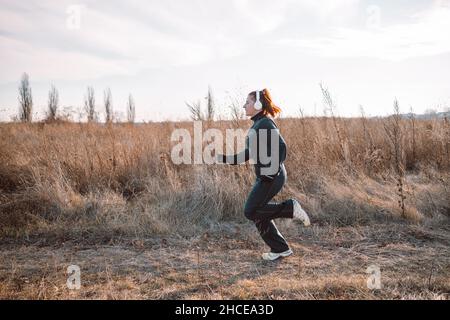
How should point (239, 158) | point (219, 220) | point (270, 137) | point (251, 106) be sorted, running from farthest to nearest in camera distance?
point (219, 220) → point (251, 106) → point (270, 137) → point (239, 158)

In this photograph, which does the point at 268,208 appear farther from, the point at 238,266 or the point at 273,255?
the point at 238,266

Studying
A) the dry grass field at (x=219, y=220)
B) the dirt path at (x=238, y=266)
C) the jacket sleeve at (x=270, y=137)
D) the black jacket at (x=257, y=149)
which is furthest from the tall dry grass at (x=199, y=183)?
the jacket sleeve at (x=270, y=137)

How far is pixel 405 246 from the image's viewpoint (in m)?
4.34

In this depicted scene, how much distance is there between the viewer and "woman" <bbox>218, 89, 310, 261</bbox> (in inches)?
144

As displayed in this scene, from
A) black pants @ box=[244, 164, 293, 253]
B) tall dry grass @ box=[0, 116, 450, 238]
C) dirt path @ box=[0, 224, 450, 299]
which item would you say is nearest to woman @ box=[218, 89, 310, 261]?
black pants @ box=[244, 164, 293, 253]

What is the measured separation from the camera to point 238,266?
3852 mm

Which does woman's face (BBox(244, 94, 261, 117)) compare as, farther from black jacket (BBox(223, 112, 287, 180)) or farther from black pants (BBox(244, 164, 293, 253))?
black pants (BBox(244, 164, 293, 253))

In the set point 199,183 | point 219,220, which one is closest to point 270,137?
point 219,220

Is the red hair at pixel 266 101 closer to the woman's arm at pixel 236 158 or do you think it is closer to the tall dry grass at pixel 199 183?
the woman's arm at pixel 236 158

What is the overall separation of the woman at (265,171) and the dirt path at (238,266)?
1.13 ft

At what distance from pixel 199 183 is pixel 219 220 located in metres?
0.82

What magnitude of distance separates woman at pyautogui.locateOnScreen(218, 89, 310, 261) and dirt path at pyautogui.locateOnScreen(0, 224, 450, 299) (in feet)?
1.13

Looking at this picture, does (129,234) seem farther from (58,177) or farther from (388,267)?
(388,267)
